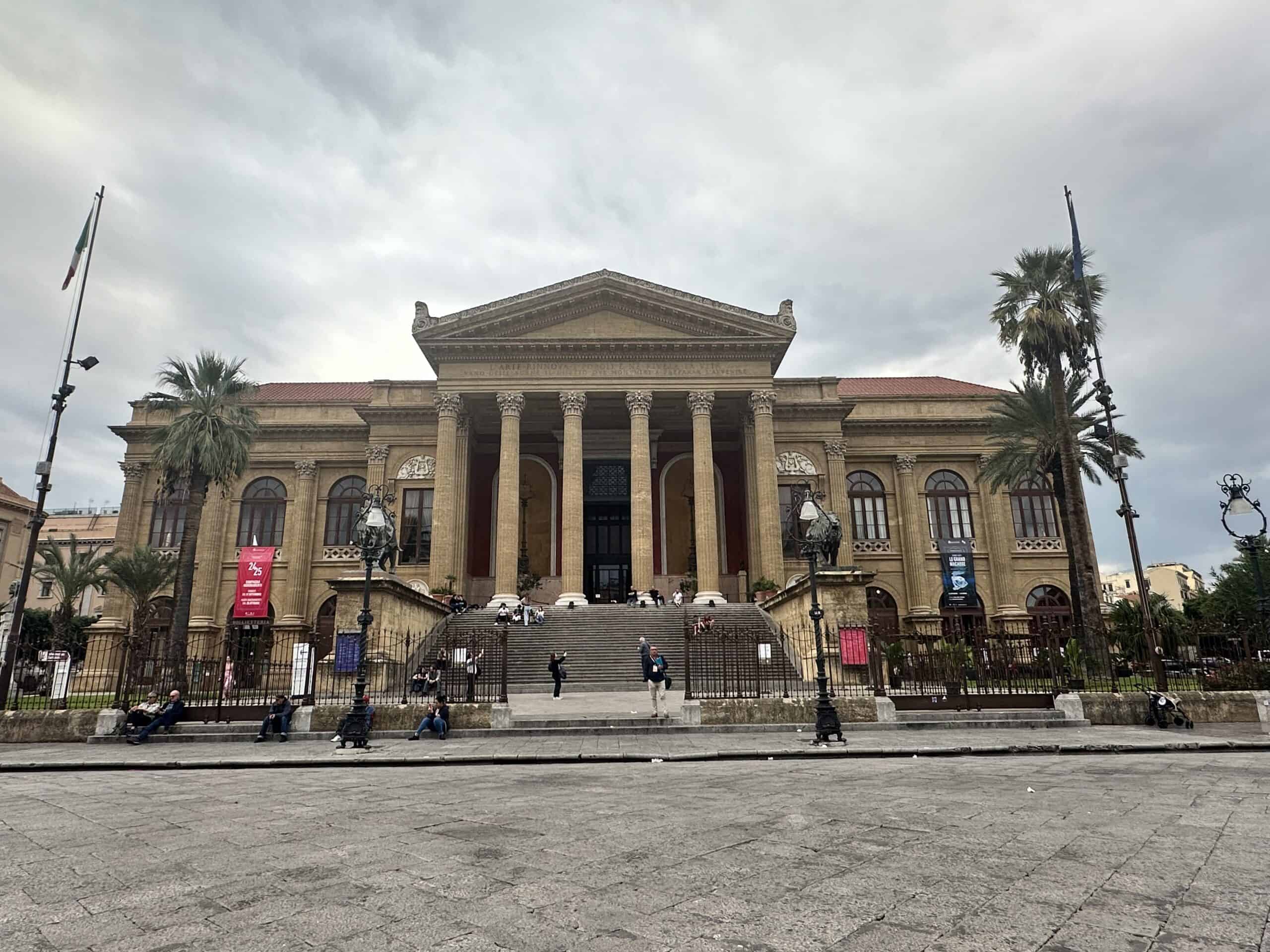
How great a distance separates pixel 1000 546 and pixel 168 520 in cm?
3932

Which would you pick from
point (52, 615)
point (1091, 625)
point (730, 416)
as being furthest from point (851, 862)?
point (52, 615)

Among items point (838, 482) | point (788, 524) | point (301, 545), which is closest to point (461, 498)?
point (301, 545)

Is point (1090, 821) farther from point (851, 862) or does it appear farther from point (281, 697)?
point (281, 697)

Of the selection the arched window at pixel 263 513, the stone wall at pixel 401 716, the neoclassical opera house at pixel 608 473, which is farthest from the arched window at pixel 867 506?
the arched window at pixel 263 513

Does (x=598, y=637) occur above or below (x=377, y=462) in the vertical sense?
below

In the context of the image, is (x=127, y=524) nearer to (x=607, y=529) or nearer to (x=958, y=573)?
(x=607, y=529)

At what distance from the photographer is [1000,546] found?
34.4m

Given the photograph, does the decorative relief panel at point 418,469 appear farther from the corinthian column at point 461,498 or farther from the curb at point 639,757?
the curb at point 639,757

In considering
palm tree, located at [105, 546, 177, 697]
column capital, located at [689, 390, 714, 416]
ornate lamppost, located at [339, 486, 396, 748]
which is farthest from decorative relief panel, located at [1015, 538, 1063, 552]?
palm tree, located at [105, 546, 177, 697]

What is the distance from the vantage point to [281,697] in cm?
1470

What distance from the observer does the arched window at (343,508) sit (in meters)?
34.6

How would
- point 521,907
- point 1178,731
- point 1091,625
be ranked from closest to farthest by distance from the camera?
1. point 521,907
2. point 1178,731
3. point 1091,625

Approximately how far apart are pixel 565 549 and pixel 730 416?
10711 millimetres

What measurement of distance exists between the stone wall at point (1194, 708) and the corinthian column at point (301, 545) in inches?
1189
